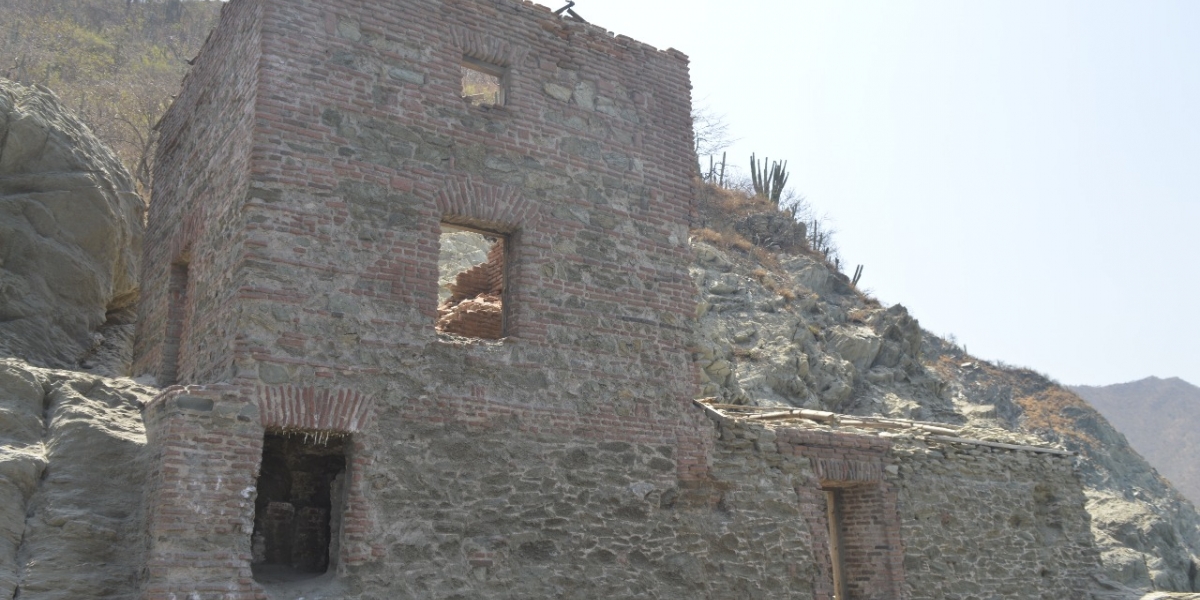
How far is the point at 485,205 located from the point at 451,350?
4.81 ft

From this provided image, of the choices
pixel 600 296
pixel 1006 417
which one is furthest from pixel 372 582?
pixel 1006 417

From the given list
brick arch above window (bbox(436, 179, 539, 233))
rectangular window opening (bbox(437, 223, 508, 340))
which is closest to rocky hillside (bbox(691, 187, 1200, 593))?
rectangular window opening (bbox(437, 223, 508, 340))

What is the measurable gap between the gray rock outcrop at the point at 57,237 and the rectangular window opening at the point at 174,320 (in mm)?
1487

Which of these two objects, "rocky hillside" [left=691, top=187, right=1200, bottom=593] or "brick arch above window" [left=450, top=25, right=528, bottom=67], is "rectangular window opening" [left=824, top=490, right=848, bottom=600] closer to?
"brick arch above window" [left=450, top=25, right=528, bottom=67]

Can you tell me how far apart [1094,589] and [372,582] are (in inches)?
396

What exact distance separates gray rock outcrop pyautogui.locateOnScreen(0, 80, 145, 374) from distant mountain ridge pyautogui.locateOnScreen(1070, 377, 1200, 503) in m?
69.1

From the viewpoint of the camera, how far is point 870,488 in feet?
36.6

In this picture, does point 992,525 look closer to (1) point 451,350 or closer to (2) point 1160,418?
(1) point 451,350

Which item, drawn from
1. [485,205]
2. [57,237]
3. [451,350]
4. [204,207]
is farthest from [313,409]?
[57,237]

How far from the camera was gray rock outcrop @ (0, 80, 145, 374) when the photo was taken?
10062mm

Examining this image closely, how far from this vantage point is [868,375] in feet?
84.1

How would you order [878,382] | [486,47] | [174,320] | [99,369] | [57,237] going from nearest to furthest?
[486,47], [174,320], [57,237], [99,369], [878,382]

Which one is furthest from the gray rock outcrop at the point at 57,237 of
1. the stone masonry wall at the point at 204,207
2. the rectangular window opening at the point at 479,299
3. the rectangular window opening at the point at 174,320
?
the rectangular window opening at the point at 479,299

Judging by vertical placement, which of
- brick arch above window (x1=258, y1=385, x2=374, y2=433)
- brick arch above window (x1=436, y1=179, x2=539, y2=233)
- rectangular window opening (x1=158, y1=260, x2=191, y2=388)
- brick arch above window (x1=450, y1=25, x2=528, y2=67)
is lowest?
brick arch above window (x1=258, y1=385, x2=374, y2=433)
